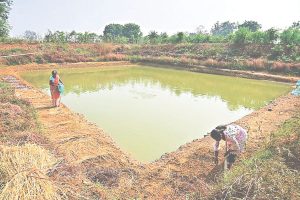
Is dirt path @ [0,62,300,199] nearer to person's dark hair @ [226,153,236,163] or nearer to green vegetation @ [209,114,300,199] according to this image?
person's dark hair @ [226,153,236,163]

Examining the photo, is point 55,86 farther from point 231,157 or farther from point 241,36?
point 241,36

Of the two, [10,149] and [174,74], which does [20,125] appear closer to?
[10,149]

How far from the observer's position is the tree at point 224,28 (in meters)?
89.5

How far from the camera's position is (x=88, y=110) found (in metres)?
11.6

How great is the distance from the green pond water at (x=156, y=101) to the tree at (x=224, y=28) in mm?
72442

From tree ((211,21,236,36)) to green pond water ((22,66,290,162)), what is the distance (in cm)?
7244

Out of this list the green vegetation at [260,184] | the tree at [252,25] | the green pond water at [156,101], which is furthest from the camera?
the tree at [252,25]

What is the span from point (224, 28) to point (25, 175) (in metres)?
91.9

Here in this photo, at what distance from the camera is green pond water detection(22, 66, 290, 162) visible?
358 inches

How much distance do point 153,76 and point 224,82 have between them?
444cm

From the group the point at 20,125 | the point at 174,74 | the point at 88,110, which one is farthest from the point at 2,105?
the point at 174,74

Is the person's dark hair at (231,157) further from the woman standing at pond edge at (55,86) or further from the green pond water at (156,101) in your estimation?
the woman standing at pond edge at (55,86)

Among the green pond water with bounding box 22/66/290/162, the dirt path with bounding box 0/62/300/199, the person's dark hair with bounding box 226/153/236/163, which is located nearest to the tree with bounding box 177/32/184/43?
the green pond water with bounding box 22/66/290/162

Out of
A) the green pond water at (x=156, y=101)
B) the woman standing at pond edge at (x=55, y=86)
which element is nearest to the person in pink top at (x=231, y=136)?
the green pond water at (x=156, y=101)
